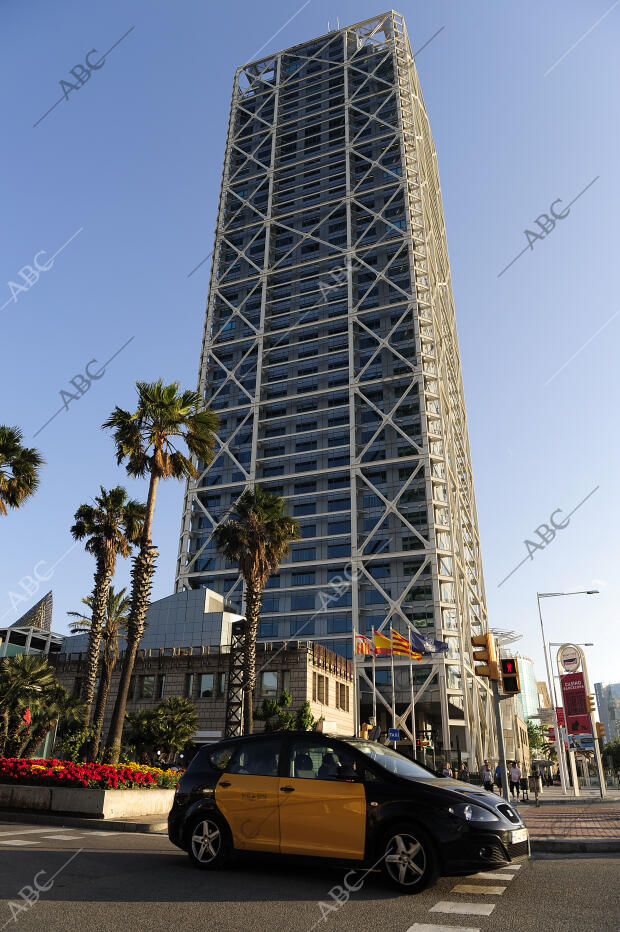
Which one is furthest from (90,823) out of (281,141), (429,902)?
(281,141)

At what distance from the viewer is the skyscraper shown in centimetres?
6719

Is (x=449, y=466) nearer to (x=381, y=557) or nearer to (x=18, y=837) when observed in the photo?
(x=381, y=557)

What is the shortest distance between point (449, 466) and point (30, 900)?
72.2 meters

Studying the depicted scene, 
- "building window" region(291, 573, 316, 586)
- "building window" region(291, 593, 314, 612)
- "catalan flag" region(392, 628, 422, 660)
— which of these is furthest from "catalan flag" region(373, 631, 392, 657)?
"building window" region(291, 573, 316, 586)

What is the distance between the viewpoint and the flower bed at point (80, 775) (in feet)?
49.4

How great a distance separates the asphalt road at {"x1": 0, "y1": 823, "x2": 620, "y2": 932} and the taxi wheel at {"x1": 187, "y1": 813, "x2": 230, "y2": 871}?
0.15m

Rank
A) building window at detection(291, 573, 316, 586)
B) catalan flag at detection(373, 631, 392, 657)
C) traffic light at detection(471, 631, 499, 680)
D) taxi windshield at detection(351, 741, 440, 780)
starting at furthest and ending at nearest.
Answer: building window at detection(291, 573, 316, 586)
catalan flag at detection(373, 631, 392, 657)
traffic light at detection(471, 631, 499, 680)
taxi windshield at detection(351, 741, 440, 780)

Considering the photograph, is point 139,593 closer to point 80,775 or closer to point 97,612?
point 80,775

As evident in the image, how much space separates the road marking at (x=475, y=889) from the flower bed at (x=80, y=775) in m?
10.4

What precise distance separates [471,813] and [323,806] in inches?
60.8

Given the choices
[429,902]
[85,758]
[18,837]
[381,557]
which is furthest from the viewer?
[381,557]

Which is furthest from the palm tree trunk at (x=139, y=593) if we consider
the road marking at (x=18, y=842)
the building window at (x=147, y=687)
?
the building window at (x=147, y=687)

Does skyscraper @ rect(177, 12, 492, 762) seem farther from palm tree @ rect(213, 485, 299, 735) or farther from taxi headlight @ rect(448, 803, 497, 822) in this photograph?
taxi headlight @ rect(448, 803, 497, 822)

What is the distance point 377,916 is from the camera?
5660mm
